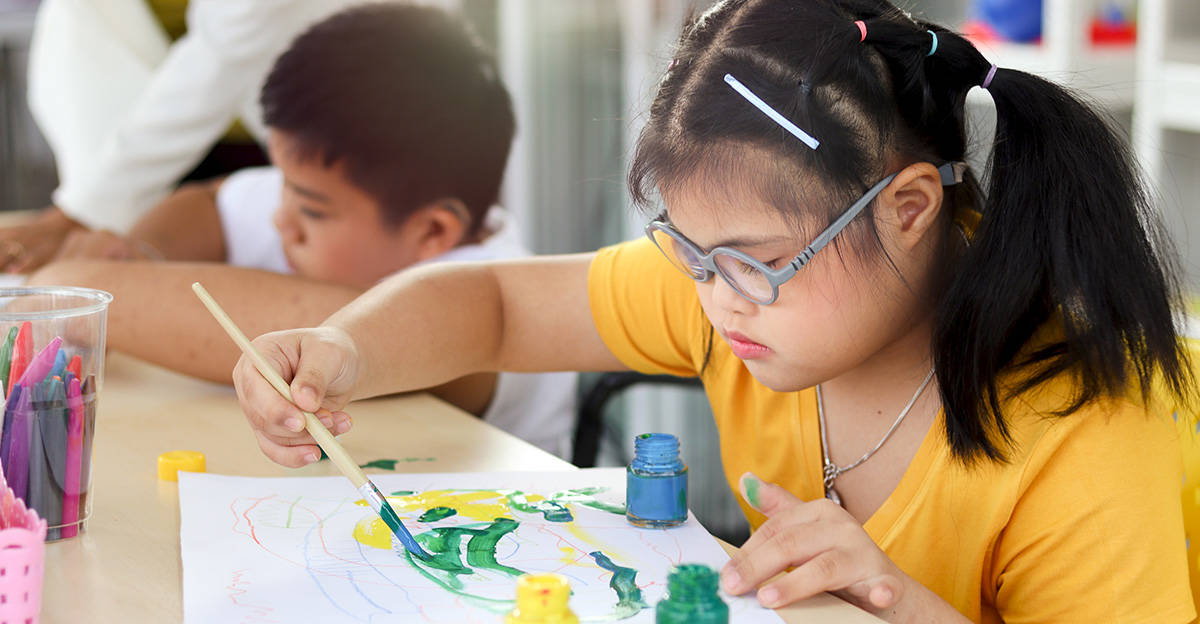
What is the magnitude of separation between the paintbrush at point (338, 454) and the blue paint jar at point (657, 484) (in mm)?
143

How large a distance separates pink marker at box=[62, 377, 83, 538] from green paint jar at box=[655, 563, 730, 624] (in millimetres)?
401

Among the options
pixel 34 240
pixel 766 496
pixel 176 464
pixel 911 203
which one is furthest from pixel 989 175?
pixel 34 240

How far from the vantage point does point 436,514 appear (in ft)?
2.47

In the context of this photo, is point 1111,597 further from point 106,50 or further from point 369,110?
point 106,50

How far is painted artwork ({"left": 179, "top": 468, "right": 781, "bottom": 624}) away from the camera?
0.62 meters

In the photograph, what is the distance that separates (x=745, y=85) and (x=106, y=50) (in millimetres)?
1607

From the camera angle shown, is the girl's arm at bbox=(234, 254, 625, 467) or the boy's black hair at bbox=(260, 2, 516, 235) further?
the boy's black hair at bbox=(260, 2, 516, 235)

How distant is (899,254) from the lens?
759 mm

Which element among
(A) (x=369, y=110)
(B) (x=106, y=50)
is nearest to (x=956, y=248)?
(A) (x=369, y=110)

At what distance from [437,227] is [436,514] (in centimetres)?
65

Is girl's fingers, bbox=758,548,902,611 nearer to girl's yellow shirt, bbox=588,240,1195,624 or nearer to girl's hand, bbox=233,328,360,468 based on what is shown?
girl's yellow shirt, bbox=588,240,1195,624

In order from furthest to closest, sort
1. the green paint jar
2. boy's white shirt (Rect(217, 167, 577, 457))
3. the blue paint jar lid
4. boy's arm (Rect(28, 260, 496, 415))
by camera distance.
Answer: boy's white shirt (Rect(217, 167, 577, 457))
boy's arm (Rect(28, 260, 496, 415))
the blue paint jar lid
the green paint jar

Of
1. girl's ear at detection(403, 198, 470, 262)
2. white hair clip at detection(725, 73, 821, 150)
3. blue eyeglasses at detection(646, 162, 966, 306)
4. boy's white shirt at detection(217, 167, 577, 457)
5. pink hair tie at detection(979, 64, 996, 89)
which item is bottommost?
boy's white shirt at detection(217, 167, 577, 457)

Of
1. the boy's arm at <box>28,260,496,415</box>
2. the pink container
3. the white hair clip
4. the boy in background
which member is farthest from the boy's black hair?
the pink container
